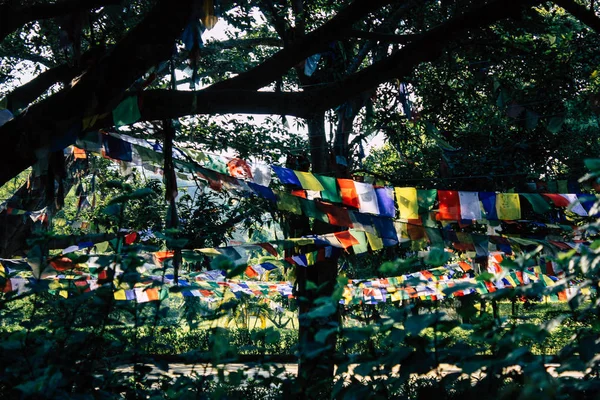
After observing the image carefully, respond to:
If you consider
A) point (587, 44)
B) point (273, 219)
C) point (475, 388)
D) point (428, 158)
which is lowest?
point (475, 388)

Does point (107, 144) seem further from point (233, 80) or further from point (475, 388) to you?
point (475, 388)

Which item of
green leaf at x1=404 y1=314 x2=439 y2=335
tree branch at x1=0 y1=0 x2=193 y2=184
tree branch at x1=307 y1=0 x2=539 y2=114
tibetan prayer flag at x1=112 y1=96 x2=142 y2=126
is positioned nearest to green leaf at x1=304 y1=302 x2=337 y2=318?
green leaf at x1=404 y1=314 x2=439 y2=335

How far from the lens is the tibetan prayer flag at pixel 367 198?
7.36 metres

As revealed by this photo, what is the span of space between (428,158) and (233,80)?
7.44 m

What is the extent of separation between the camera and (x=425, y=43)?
5.26m

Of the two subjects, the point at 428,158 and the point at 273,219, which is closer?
the point at 273,219

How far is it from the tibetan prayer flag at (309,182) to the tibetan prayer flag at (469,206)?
5.62 feet

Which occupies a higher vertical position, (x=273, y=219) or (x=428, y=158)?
(x=428, y=158)

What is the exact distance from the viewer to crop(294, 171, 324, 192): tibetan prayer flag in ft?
23.7

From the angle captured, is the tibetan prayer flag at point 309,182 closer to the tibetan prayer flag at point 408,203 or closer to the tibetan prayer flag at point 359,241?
the tibetan prayer flag at point 408,203

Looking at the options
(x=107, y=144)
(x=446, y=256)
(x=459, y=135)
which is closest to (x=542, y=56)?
(x=459, y=135)

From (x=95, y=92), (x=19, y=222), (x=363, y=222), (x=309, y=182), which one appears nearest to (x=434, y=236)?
(x=363, y=222)

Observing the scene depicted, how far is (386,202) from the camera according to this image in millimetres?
7465

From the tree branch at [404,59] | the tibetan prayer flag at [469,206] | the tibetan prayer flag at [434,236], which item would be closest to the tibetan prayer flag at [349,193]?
the tibetan prayer flag at [434,236]
